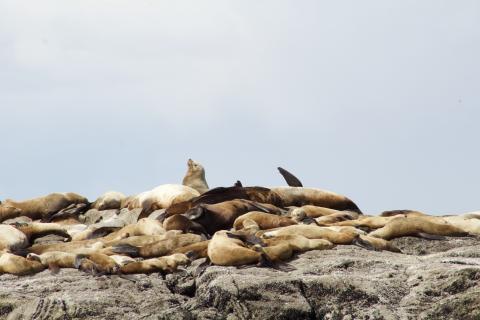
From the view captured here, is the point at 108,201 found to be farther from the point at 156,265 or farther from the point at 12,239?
the point at 156,265

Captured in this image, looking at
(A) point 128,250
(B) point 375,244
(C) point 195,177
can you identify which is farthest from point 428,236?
(C) point 195,177

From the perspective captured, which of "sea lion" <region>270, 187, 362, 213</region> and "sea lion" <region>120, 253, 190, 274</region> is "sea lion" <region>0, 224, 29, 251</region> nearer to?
"sea lion" <region>120, 253, 190, 274</region>

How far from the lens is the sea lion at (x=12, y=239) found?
10617 mm

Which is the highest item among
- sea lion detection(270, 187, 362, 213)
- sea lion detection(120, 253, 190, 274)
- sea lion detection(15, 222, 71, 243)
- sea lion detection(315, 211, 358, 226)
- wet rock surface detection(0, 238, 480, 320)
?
sea lion detection(270, 187, 362, 213)

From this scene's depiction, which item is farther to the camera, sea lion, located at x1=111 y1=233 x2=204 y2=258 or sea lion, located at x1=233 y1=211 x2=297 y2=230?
sea lion, located at x1=233 y1=211 x2=297 y2=230

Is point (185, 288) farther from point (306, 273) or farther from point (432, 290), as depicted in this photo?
point (432, 290)

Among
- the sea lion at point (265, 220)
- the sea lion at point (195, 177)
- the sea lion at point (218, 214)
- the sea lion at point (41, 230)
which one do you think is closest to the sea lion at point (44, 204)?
the sea lion at point (195, 177)

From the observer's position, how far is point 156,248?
9.72m

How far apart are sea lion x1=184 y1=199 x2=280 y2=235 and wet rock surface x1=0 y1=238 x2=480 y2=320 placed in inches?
105

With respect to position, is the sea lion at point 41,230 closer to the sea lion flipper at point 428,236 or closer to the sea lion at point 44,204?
the sea lion at point 44,204

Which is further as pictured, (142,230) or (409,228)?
(142,230)

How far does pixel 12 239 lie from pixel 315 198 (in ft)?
16.4

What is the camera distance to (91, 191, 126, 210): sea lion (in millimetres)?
15273

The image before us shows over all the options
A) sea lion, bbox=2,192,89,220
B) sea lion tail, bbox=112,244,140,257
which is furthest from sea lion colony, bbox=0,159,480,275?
sea lion, bbox=2,192,89,220
